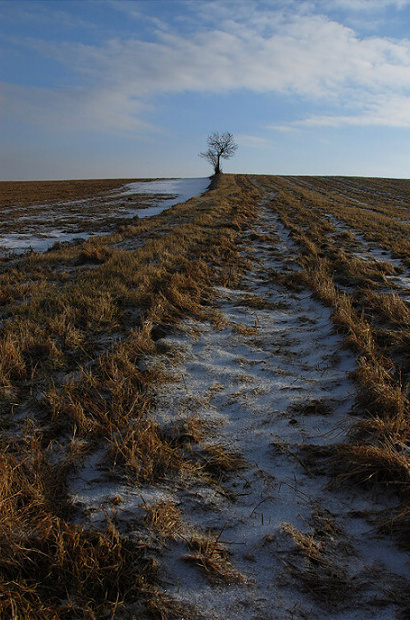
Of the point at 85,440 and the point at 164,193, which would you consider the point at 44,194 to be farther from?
the point at 85,440

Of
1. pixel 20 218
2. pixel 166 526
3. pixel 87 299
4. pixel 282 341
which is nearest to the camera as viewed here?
pixel 166 526

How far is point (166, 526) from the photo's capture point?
5.93ft

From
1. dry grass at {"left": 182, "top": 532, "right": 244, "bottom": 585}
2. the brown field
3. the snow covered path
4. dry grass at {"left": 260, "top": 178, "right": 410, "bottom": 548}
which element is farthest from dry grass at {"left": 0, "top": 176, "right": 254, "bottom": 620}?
the brown field

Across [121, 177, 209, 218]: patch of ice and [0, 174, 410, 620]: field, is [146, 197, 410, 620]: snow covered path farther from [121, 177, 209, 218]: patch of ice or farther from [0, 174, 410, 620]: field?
[121, 177, 209, 218]: patch of ice

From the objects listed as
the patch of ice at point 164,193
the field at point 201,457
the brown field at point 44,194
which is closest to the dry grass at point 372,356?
the field at point 201,457

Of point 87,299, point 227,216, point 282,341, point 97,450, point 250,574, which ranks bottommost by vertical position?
point 250,574

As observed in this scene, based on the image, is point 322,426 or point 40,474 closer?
point 40,474

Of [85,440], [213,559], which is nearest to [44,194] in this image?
[85,440]

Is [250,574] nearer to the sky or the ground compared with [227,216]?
nearer to the ground

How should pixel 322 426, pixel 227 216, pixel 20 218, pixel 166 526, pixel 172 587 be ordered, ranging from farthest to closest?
pixel 20 218 → pixel 227 216 → pixel 322 426 → pixel 166 526 → pixel 172 587

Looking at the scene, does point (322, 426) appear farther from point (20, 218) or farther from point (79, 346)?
point (20, 218)

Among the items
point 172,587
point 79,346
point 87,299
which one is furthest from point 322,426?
point 87,299

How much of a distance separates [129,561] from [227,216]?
13397 millimetres

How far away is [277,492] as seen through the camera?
210 centimetres
